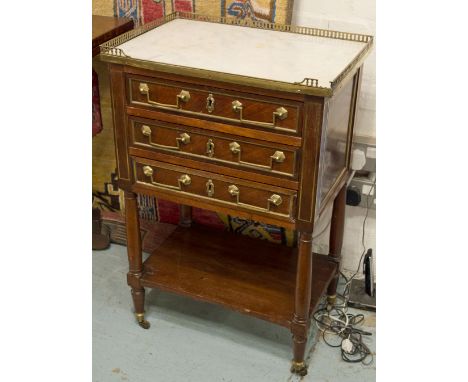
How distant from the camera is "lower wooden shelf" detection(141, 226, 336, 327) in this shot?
2.15 metres

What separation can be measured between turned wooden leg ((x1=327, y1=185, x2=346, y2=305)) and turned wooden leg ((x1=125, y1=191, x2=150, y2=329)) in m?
0.68

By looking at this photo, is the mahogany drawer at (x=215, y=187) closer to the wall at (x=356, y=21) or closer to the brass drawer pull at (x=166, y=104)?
the brass drawer pull at (x=166, y=104)

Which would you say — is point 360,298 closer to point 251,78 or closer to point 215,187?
point 215,187

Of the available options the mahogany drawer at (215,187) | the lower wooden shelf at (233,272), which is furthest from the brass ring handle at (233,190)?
the lower wooden shelf at (233,272)

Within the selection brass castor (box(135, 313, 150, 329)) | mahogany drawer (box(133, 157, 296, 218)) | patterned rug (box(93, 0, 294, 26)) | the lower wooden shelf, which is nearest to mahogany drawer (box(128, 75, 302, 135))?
mahogany drawer (box(133, 157, 296, 218))

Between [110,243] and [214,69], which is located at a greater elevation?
[214,69]

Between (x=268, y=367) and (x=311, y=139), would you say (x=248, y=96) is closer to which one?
(x=311, y=139)

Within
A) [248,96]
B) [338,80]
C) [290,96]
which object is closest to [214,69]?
[248,96]

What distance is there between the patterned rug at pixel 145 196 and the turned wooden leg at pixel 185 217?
5 cm

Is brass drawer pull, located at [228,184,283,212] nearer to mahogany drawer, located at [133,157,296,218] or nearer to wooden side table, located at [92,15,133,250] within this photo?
mahogany drawer, located at [133,157,296,218]

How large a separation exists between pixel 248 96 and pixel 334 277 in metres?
0.89

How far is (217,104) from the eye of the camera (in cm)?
182

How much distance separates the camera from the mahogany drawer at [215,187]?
186 cm

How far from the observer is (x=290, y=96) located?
171 cm
